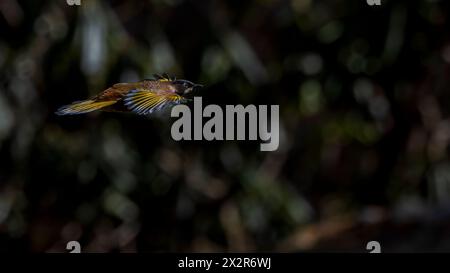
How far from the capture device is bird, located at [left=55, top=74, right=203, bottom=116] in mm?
1208

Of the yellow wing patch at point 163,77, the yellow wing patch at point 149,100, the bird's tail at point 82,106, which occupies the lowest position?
the yellow wing patch at point 149,100

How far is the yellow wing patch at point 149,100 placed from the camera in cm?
120

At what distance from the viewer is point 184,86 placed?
1238 millimetres

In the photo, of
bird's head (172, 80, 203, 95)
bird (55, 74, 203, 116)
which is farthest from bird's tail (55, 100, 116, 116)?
bird's head (172, 80, 203, 95)

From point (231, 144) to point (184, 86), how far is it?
0.65ft

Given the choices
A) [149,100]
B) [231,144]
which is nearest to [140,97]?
[149,100]

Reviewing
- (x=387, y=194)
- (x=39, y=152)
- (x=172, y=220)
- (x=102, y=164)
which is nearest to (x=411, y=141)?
(x=387, y=194)

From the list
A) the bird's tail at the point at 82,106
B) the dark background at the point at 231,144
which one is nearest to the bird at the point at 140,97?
the bird's tail at the point at 82,106

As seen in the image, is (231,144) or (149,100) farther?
(231,144)

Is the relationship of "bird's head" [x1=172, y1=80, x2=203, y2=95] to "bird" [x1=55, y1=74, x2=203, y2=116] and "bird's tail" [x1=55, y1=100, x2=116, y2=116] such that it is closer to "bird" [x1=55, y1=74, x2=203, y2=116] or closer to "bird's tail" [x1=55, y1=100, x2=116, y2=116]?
"bird" [x1=55, y1=74, x2=203, y2=116]

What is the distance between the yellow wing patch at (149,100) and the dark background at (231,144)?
0.19 metres

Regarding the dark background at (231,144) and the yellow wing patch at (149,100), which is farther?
the dark background at (231,144)

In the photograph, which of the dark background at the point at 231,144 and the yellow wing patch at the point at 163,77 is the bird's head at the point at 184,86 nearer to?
the yellow wing patch at the point at 163,77

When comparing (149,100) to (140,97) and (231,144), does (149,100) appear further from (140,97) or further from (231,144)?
(231,144)
